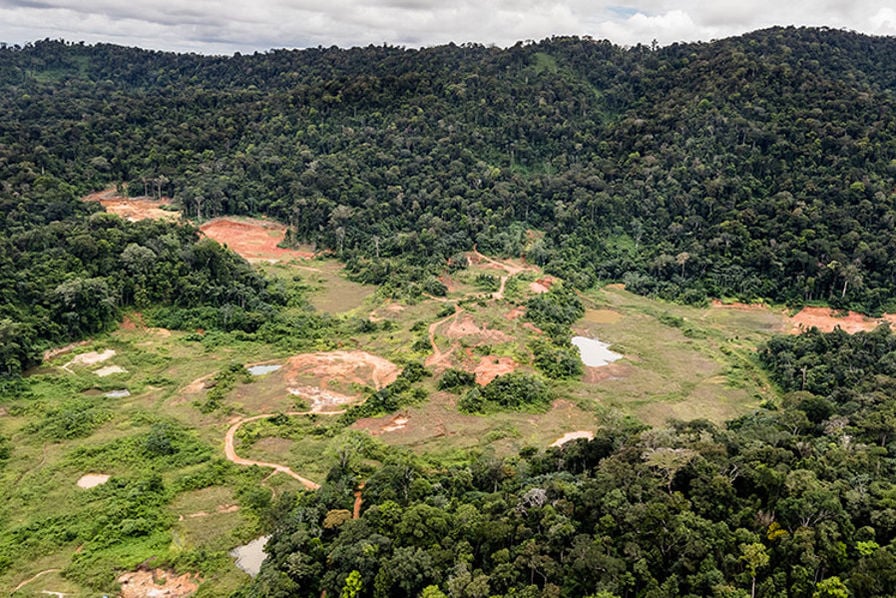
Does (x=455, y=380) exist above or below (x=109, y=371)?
above

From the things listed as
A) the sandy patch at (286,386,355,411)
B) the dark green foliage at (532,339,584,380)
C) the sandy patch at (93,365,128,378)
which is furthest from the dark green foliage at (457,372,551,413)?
the sandy patch at (93,365,128,378)

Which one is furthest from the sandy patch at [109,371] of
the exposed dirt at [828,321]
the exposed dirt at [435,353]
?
the exposed dirt at [828,321]

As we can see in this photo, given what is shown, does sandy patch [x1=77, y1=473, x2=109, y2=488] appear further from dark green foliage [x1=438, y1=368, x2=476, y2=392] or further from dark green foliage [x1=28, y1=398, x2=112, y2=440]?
dark green foliage [x1=438, y1=368, x2=476, y2=392]

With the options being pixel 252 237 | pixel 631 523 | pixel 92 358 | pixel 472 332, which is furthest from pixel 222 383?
pixel 252 237

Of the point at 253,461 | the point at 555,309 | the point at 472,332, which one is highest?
the point at 555,309

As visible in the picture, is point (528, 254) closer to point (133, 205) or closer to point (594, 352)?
point (594, 352)

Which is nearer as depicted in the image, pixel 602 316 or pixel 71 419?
pixel 71 419

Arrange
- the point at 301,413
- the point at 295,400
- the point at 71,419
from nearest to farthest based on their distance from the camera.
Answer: the point at 71,419, the point at 301,413, the point at 295,400

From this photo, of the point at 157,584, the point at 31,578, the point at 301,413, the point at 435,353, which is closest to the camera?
the point at 31,578
